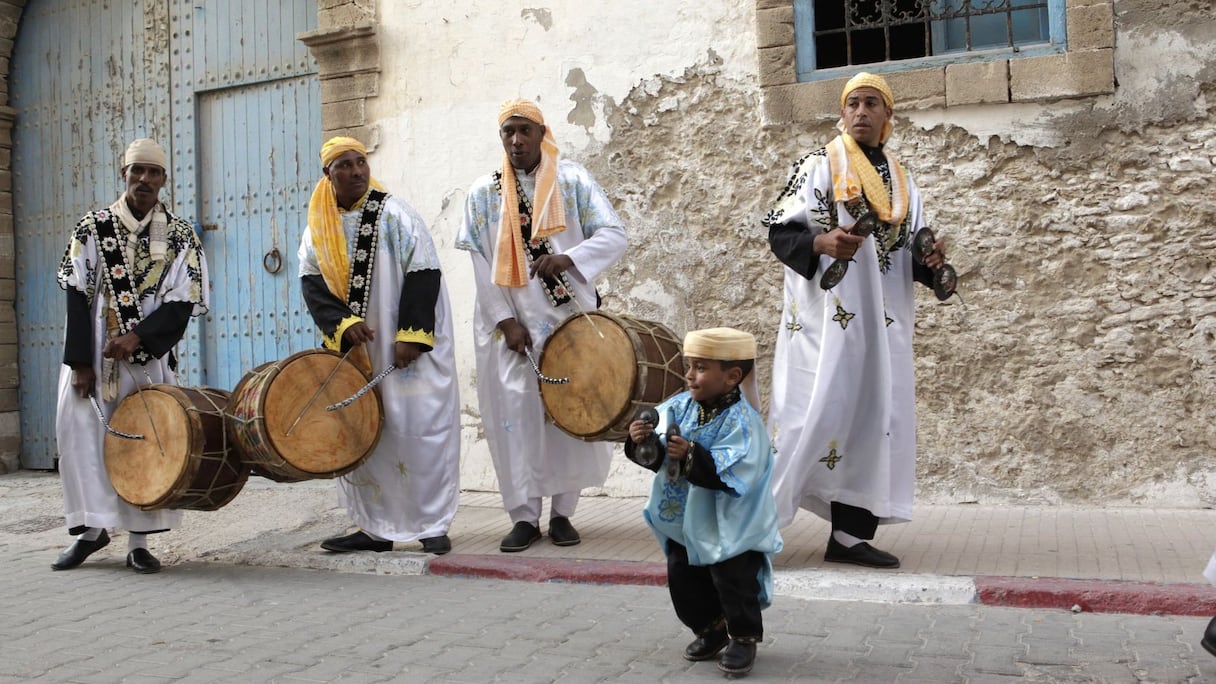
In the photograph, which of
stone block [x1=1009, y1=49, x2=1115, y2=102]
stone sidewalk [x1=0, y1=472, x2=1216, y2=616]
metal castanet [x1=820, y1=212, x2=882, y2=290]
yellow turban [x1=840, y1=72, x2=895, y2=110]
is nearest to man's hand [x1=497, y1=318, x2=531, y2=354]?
stone sidewalk [x1=0, y1=472, x2=1216, y2=616]

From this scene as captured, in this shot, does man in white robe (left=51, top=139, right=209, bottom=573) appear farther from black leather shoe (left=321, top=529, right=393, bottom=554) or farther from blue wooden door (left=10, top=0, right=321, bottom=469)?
blue wooden door (left=10, top=0, right=321, bottom=469)

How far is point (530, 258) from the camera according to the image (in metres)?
5.70

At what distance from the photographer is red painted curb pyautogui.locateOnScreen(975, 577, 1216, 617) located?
4.23 meters

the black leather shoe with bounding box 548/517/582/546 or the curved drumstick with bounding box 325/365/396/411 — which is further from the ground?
the curved drumstick with bounding box 325/365/396/411

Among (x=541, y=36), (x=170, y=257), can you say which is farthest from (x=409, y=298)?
(x=541, y=36)

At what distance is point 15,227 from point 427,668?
766cm

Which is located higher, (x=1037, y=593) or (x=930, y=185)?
(x=930, y=185)

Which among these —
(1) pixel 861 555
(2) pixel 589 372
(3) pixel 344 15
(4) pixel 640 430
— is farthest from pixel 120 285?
(1) pixel 861 555

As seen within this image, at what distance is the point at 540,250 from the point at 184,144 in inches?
176

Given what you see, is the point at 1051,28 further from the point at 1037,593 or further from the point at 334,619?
the point at 334,619

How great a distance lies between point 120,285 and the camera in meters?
5.69

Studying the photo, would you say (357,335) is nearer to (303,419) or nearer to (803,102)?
(303,419)

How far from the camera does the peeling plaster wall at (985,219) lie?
629 centimetres

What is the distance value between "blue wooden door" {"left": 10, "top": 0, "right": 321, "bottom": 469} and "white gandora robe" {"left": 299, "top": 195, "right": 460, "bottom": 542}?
2988mm
